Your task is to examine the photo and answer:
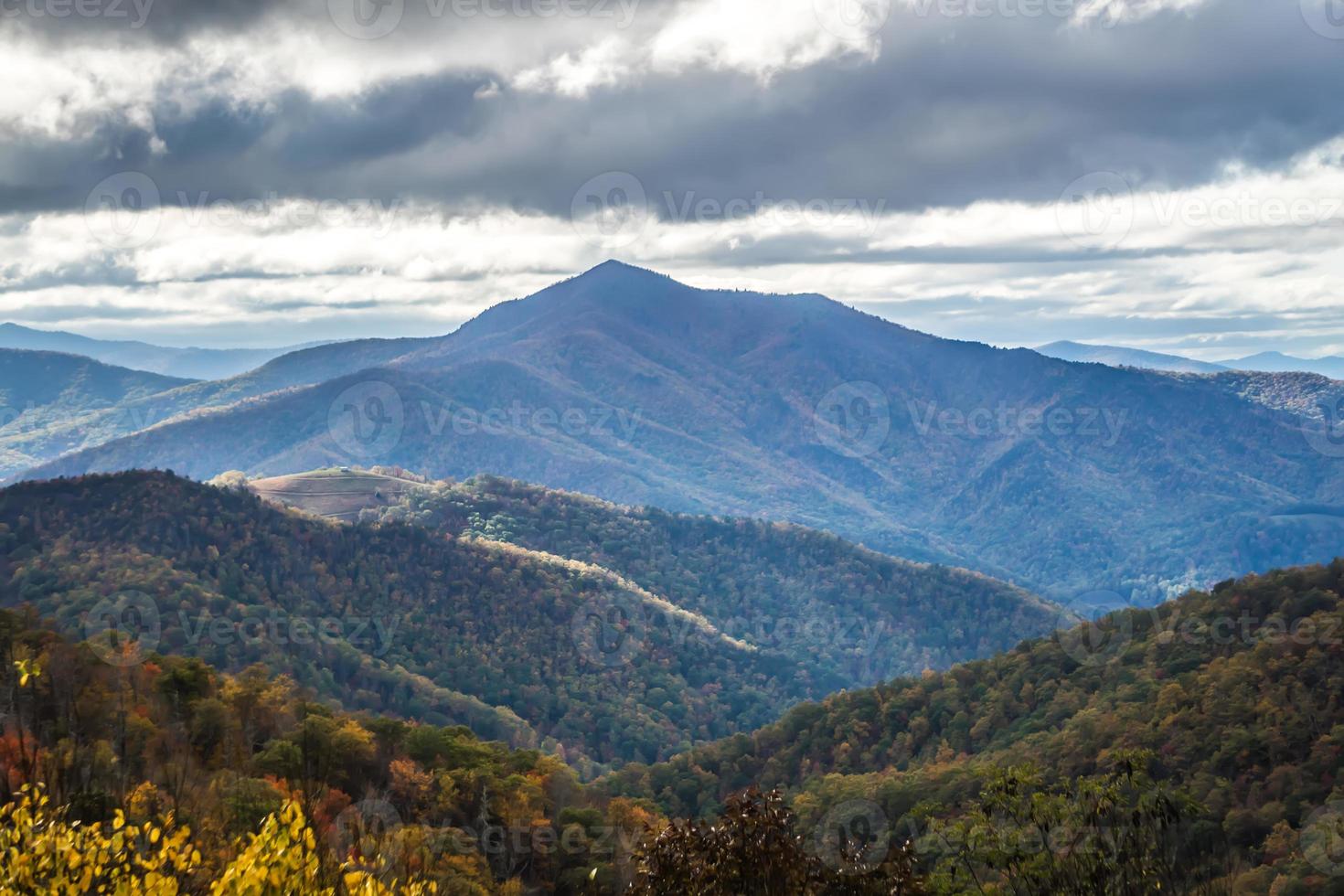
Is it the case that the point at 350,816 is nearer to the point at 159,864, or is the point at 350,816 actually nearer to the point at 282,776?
the point at 282,776

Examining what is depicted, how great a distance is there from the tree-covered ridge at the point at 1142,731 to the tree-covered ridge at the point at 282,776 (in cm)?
2370

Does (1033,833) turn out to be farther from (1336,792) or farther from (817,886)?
(1336,792)

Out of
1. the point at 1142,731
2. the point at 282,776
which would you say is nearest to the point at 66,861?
the point at 282,776

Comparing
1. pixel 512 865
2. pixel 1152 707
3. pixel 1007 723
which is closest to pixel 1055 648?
pixel 1007 723

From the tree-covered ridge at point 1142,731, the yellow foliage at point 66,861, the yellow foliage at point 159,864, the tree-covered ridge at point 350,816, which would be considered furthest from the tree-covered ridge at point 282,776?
the tree-covered ridge at point 1142,731

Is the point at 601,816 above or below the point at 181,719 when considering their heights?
below

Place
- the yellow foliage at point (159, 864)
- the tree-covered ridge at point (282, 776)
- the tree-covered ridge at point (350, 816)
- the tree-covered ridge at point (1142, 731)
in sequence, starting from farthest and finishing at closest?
the tree-covered ridge at point (1142, 731) → the tree-covered ridge at point (282, 776) → the tree-covered ridge at point (350, 816) → the yellow foliage at point (159, 864)

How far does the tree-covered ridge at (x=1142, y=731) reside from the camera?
65.1 m

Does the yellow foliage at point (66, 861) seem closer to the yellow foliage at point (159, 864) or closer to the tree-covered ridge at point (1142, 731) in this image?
the yellow foliage at point (159, 864)

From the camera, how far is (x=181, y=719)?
7969 centimetres

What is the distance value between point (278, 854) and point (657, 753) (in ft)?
618

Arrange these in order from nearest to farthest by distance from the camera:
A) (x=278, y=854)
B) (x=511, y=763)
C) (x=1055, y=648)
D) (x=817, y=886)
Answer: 1. (x=278, y=854)
2. (x=817, y=886)
3. (x=511, y=763)
4. (x=1055, y=648)

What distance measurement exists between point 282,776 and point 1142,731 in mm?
66924

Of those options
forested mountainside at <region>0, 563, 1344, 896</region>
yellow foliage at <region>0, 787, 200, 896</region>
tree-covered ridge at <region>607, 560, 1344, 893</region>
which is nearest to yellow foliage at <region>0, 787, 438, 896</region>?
yellow foliage at <region>0, 787, 200, 896</region>
